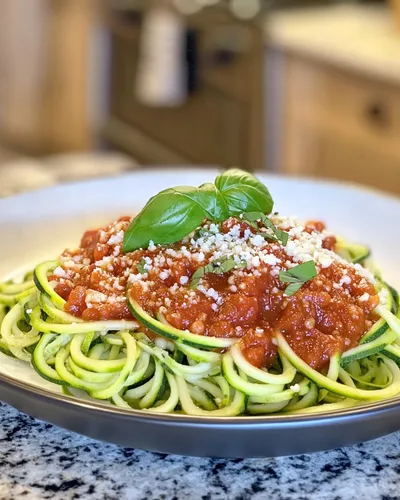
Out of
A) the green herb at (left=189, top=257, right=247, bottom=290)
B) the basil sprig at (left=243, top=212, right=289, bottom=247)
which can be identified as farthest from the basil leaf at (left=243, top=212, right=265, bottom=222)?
the green herb at (left=189, top=257, right=247, bottom=290)

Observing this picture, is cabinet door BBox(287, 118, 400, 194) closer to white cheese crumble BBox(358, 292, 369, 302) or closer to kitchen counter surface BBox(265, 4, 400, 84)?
kitchen counter surface BBox(265, 4, 400, 84)

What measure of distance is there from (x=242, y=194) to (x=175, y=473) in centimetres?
51

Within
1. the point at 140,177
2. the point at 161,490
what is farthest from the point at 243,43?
the point at 161,490

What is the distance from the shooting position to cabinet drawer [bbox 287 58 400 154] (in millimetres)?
3119

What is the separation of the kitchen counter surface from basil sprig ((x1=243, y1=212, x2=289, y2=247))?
1.78 metres

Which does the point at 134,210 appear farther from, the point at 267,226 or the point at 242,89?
the point at 242,89

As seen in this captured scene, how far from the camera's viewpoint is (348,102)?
3.33 metres

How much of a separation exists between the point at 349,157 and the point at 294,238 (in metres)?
2.10

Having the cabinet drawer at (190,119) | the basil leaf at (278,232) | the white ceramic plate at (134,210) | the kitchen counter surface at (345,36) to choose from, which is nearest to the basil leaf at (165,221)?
the basil leaf at (278,232)

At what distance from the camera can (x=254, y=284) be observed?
1.26 m

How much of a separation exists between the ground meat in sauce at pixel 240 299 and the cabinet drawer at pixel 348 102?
1.90 metres

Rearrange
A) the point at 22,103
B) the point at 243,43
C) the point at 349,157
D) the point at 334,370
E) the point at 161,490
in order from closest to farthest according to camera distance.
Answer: the point at 161,490
the point at 334,370
the point at 349,157
the point at 243,43
the point at 22,103

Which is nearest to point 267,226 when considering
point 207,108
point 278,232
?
point 278,232

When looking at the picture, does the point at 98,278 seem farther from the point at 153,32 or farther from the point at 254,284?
the point at 153,32
